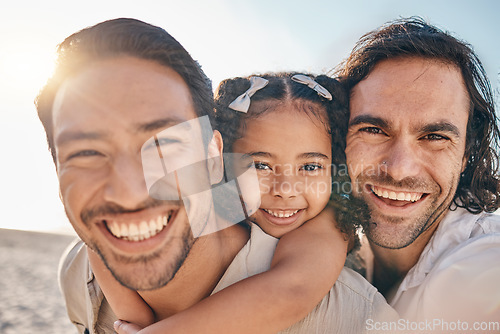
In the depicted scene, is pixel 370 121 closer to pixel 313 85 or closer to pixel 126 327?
pixel 313 85

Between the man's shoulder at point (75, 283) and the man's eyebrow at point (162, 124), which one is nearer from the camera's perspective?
the man's eyebrow at point (162, 124)

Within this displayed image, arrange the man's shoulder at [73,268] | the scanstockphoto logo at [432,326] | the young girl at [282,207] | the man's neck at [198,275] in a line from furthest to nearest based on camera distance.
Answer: the man's shoulder at [73,268] → the man's neck at [198,275] → the scanstockphoto logo at [432,326] → the young girl at [282,207]

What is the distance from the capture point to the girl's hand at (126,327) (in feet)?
7.68

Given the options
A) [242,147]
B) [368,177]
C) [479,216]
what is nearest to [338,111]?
[368,177]

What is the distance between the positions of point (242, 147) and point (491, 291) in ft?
6.05

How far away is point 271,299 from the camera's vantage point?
6.70ft

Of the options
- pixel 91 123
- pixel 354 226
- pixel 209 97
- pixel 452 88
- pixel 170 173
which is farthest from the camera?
pixel 452 88

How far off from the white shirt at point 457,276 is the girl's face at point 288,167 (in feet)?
2.84

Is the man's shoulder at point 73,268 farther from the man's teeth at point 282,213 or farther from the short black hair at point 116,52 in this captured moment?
the man's teeth at point 282,213

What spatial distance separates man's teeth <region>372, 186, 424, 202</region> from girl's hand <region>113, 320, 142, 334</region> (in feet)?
6.46

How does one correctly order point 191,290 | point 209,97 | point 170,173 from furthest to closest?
1. point 209,97
2. point 191,290
3. point 170,173

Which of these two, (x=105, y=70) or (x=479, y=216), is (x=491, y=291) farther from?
(x=105, y=70)

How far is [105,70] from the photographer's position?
203cm

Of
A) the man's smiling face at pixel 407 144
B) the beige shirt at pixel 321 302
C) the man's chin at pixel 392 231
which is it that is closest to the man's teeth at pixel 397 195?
the man's smiling face at pixel 407 144
